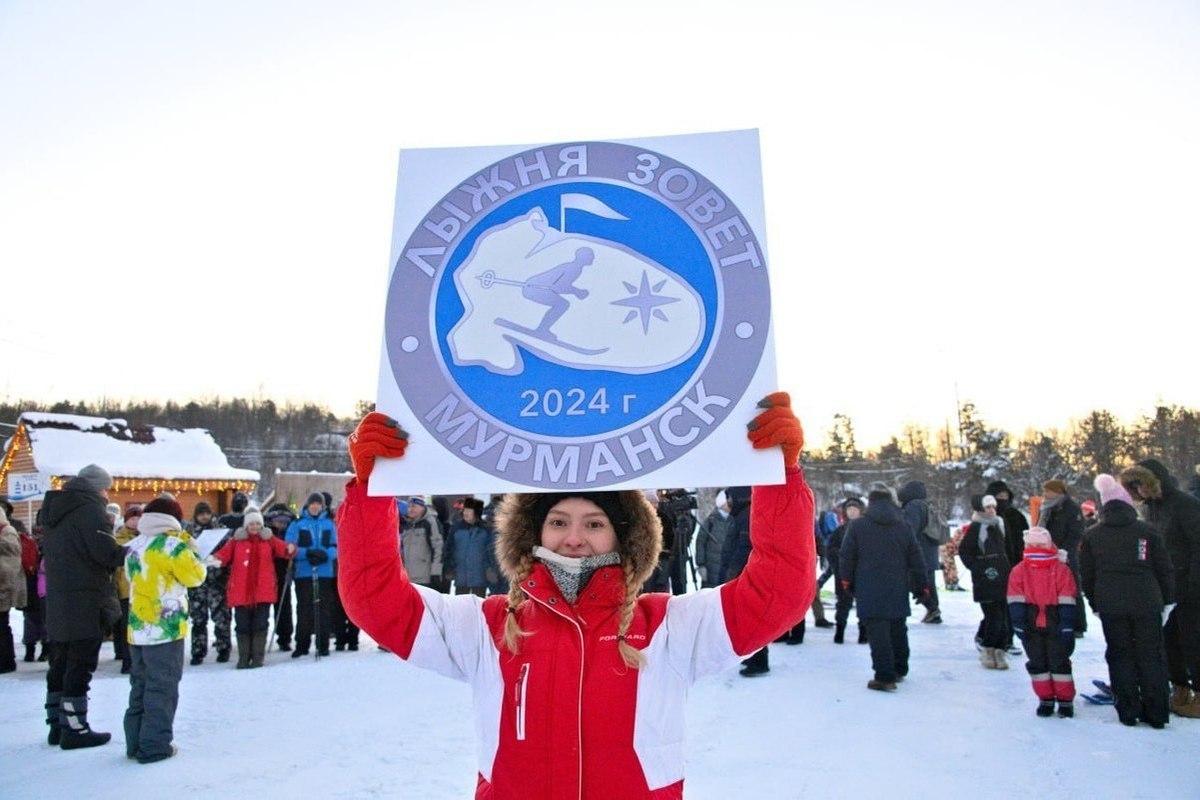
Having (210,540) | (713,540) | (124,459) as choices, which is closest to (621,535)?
(713,540)

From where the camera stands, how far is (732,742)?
5617 mm

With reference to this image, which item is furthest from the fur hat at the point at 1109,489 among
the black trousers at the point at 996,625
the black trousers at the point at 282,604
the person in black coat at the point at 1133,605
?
the black trousers at the point at 282,604

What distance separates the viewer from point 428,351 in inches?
83.0

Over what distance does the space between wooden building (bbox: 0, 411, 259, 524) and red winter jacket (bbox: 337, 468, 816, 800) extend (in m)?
25.9

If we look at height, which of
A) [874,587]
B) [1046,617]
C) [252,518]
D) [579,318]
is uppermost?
[579,318]

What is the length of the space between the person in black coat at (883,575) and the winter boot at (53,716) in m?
6.51

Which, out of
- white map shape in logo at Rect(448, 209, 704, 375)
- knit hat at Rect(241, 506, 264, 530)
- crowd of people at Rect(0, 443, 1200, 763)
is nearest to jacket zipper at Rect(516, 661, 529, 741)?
white map shape in logo at Rect(448, 209, 704, 375)

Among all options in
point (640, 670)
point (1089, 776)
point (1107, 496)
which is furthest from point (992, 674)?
point (640, 670)

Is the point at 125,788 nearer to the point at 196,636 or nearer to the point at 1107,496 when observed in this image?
the point at 196,636

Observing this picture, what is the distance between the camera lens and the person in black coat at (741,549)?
7.73 m

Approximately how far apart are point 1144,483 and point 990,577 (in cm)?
207

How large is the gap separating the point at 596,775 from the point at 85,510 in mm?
5545

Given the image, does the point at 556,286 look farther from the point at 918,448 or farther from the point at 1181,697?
the point at 918,448

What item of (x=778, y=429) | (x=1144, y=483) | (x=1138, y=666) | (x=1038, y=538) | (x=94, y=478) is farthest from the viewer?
(x=1038, y=538)
